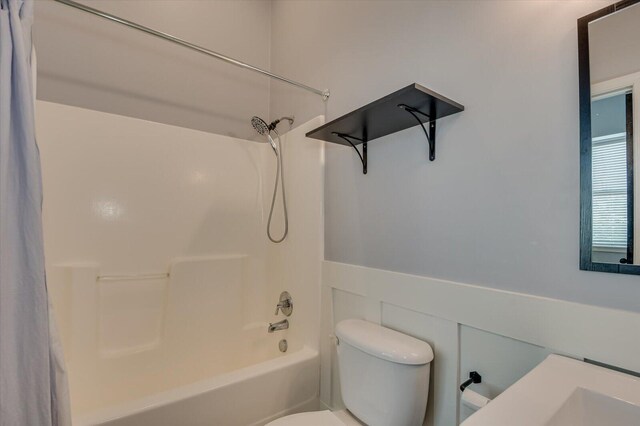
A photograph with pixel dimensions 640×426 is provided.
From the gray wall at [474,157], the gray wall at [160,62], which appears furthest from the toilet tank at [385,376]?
the gray wall at [160,62]

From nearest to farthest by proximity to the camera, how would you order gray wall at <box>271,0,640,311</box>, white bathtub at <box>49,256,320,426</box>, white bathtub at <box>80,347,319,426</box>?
gray wall at <box>271,0,640,311</box>
white bathtub at <box>80,347,319,426</box>
white bathtub at <box>49,256,320,426</box>

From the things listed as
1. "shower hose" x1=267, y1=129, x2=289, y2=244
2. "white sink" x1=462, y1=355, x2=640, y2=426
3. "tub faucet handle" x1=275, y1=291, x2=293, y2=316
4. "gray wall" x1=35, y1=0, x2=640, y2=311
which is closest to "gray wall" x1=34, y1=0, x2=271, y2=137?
"gray wall" x1=35, y1=0, x2=640, y2=311

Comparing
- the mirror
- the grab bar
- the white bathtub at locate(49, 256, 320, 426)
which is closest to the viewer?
the mirror

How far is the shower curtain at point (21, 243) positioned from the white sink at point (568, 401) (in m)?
1.14

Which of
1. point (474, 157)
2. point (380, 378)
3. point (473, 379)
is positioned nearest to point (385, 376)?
point (380, 378)

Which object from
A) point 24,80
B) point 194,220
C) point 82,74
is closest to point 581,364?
point 24,80

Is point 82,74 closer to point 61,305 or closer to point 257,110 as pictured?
point 257,110

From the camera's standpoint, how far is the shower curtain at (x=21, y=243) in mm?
829

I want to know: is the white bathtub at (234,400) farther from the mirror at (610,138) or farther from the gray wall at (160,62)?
the gray wall at (160,62)

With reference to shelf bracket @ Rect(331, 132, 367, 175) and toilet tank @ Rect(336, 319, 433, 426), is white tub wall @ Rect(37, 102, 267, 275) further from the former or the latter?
toilet tank @ Rect(336, 319, 433, 426)

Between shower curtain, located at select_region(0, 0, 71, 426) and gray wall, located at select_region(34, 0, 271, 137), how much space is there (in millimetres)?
953

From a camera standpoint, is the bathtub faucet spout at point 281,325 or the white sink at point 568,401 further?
the bathtub faucet spout at point 281,325

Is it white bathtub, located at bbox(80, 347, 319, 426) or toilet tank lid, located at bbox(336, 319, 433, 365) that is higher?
toilet tank lid, located at bbox(336, 319, 433, 365)

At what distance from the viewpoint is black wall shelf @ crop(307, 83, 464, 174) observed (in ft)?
3.31
